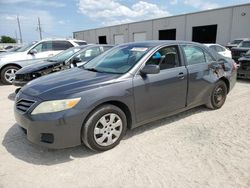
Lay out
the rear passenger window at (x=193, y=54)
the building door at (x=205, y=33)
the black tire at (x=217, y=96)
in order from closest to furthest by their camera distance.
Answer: the rear passenger window at (x=193, y=54), the black tire at (x=217, y=96), the building door at (x=205, y=33)

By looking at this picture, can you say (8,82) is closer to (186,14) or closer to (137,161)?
(137,161)

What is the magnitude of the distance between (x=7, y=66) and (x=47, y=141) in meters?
6.54

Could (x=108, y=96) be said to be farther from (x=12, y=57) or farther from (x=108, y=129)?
(x=12, y=57)

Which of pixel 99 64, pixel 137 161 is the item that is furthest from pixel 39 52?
pixel 137 161

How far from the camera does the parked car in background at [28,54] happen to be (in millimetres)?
8133

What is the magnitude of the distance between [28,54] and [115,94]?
6.74 m

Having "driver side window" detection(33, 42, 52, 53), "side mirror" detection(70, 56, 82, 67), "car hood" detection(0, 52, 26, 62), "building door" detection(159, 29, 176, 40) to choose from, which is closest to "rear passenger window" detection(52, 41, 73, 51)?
"driver side window" detection(33, 42, 52, 53)

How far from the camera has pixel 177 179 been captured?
2.53 meters

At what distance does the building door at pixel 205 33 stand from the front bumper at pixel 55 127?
2345 cm

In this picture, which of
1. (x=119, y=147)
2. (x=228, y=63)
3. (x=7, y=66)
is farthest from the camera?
(x=7, y=66)

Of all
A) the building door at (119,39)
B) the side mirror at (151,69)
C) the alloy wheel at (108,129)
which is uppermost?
the building door at (119,39)

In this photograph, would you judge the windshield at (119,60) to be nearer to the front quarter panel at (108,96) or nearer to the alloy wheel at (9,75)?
the front quarter panel at (108,96)

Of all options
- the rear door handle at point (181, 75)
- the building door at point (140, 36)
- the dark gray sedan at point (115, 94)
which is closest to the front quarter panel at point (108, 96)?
the dark gray sedan at point (115, 94)

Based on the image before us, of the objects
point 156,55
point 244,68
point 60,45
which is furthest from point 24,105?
point 244,68
